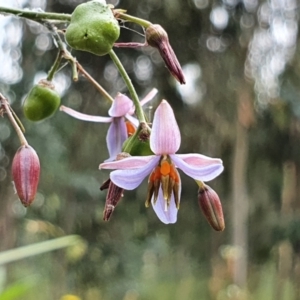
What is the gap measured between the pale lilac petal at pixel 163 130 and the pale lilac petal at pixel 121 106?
166 millimetres

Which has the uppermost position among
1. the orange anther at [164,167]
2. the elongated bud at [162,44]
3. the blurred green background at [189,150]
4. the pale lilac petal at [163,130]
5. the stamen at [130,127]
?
the elongated bud at [162,44]

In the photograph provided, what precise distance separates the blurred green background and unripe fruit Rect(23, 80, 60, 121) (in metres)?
2.51

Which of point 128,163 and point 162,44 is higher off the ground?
point 162,44

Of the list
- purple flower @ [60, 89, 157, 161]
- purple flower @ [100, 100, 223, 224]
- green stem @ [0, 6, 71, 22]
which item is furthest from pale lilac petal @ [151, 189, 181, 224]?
green stem @ [0, 6, 71, 22]

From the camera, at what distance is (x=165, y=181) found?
63 cm

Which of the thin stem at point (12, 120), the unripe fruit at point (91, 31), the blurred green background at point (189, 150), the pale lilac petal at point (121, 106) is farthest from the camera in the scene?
the blurred green background at point (189, 150)

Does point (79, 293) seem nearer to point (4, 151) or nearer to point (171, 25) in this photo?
point (4, 151)

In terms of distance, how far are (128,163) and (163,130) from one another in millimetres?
46

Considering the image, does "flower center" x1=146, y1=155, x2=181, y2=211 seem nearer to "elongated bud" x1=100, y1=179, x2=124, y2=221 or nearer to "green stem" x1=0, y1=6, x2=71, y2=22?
"elongated bud" x1=100, y1=179, x2=124, y2=221

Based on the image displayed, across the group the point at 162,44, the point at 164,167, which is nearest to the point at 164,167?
the point at 164,167

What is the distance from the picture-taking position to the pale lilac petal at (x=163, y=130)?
0.58 m

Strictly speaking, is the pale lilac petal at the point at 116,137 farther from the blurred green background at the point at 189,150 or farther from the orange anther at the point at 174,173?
the blurred green background at the point at 189,150

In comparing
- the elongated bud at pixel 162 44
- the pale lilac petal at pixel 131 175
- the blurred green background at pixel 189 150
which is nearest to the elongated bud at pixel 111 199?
the pale lilac petal at pixel 131 175

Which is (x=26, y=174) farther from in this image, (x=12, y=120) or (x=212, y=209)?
(x=212, y=209)
